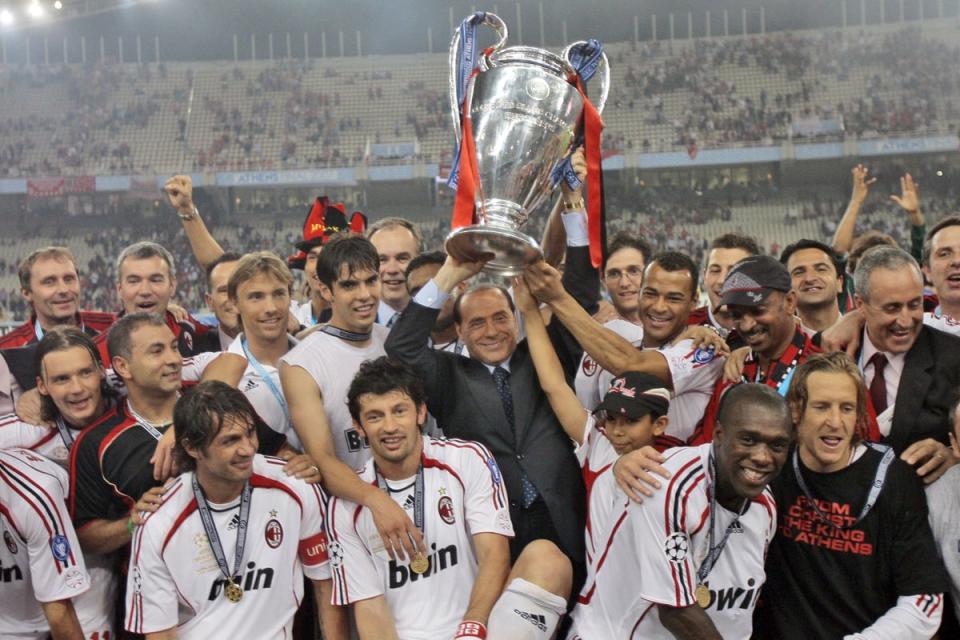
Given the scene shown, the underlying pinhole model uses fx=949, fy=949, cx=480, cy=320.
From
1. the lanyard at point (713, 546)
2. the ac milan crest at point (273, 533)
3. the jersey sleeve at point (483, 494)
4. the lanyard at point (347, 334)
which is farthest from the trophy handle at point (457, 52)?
the lanyard at point (713, 546)

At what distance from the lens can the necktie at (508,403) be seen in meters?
3.52

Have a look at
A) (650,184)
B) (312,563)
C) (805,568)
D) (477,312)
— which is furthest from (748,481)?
(650,184)

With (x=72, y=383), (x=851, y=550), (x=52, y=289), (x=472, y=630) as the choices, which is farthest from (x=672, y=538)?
(x=52, y=289)

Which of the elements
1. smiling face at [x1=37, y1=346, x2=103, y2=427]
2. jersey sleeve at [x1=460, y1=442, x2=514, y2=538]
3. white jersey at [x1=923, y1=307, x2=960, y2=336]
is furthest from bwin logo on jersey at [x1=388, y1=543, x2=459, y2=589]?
white jersey at [x1=923, y1=307, x2=960, y2=336]

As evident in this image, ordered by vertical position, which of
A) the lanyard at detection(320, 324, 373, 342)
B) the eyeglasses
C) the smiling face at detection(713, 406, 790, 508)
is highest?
the eyeglasses

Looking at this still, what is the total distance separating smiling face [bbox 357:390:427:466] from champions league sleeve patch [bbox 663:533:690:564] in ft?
3.13

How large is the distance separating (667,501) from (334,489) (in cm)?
119

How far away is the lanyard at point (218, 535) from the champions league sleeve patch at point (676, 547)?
4.81ft

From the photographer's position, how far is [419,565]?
3.33m

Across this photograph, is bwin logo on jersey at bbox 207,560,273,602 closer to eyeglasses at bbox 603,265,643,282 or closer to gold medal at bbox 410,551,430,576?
gold medal at bbox 410,551,430,576

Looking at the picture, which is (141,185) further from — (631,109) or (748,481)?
(748,481)

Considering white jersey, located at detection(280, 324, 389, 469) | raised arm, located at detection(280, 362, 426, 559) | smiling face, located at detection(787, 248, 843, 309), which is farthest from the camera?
smiling face, located at detection(787, 248, 843, 309)

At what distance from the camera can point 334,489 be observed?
338cm

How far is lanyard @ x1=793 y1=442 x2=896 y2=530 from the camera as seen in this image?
299 cm
